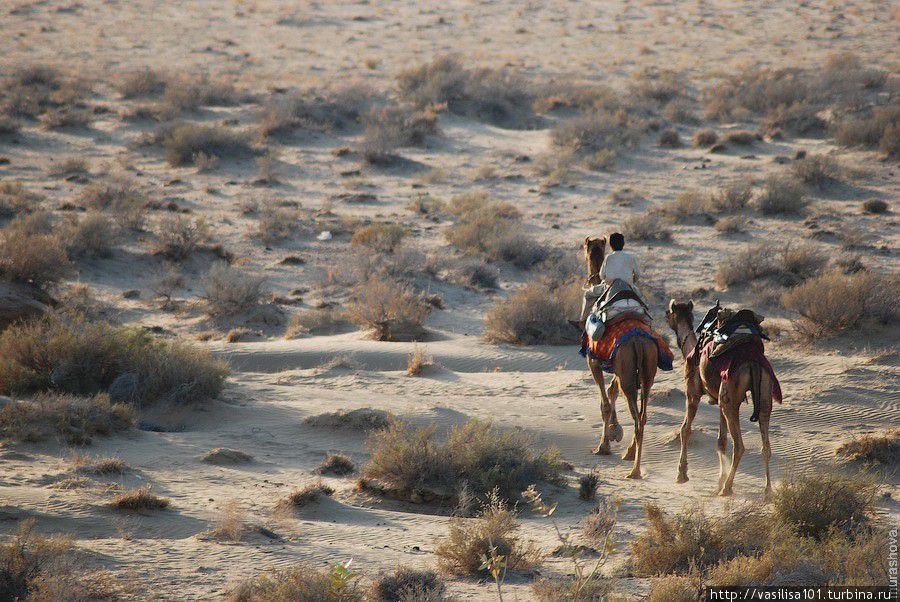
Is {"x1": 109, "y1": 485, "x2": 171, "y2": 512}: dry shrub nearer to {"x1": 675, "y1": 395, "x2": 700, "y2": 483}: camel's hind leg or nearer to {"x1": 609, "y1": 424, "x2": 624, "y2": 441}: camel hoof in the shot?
{"x1": 609, "y1": 424, "x2": 624, "y2": 441}: camel hoof

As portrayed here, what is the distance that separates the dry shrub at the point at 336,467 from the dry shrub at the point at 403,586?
326 cm

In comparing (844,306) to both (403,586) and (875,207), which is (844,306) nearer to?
(875,207)

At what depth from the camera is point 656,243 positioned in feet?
65.1

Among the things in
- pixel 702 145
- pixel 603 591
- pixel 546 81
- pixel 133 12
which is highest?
pixel 133 12

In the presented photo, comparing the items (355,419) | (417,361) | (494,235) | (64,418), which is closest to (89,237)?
(494,235)

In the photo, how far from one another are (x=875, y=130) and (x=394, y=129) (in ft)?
50.6

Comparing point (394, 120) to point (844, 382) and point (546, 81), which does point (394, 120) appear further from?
point (844, 382)

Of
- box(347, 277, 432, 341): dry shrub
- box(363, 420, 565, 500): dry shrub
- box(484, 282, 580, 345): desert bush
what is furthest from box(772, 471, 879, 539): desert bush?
box(347, 277, 432, 341): dry shrub

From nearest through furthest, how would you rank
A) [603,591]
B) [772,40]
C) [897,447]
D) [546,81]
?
[603,591]
[897,447]
[546,81]
[772,40]

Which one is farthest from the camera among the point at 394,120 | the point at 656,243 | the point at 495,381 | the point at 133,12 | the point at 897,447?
the point at 133,12

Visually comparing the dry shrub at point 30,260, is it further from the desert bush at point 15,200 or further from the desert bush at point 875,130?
the desert bush at point 875,130

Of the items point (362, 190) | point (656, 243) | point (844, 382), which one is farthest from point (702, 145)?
point (844, 382)

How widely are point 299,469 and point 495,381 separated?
4.16 metres

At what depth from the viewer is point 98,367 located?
10906mm
